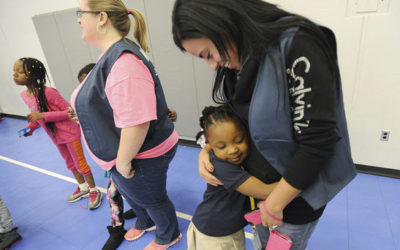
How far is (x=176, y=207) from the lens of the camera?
2.23 metres

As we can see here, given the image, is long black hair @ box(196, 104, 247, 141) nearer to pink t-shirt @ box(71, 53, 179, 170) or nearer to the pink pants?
pink t-shirt @ box(71, 53, 179, 170)

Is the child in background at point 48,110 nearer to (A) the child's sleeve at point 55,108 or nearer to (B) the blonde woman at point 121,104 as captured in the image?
(A) the child's sleeve at point 55,108

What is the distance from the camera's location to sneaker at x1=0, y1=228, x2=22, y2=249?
1.95 metres

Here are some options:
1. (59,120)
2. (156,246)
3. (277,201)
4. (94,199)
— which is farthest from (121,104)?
(94,199)

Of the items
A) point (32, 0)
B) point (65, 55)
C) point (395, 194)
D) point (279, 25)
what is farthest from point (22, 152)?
point (395, 194)

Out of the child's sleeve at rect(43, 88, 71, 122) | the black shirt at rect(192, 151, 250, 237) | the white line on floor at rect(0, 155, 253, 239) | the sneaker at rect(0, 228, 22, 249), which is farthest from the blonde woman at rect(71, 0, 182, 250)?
the sneaker at rect(0, 228, 22, 249)

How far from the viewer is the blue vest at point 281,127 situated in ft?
1.89

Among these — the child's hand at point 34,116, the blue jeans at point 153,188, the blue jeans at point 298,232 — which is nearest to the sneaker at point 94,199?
the blue jeans at point 153,188

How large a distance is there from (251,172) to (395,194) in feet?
6.63

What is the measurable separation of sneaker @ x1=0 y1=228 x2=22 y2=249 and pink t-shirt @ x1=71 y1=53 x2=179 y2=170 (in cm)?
186

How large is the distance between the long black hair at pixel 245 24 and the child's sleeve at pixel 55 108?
1886mm

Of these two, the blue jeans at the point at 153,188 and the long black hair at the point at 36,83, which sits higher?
the long black hair at the point at 36,83

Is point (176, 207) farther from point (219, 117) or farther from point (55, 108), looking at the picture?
point (219, 117)

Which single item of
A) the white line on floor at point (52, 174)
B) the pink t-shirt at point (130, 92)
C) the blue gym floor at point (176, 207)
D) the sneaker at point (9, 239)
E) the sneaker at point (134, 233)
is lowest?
the white line on floor at point (52, 174)
